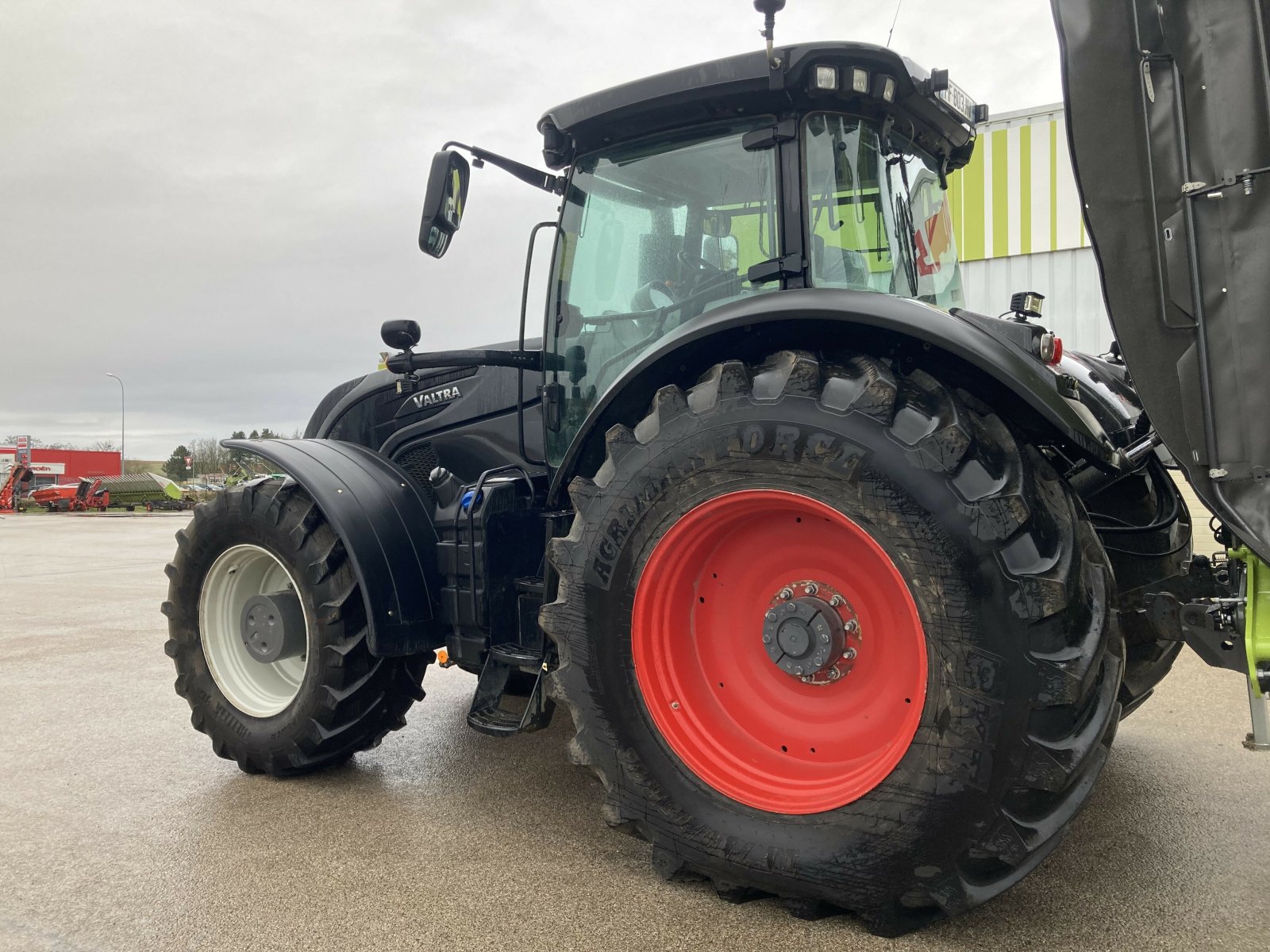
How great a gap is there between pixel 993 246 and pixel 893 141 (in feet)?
42.3

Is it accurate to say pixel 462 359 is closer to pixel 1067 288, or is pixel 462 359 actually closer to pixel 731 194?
pixel 731 194

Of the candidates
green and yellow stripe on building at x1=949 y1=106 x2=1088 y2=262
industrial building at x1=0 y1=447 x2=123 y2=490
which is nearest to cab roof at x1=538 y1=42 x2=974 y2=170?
green and yellow stripe on building at x1=949 y1=106 x2=1088 y2=262

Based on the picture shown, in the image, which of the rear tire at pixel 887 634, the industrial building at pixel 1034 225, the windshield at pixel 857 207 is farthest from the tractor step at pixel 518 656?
the industrial building at pixel 1034 225

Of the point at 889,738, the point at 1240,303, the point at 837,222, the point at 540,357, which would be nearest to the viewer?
the point at 1240,303

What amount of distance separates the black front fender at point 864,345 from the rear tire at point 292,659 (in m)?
1.22

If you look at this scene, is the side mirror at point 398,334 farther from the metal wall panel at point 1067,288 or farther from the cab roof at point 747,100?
the metal wall panel at point 1067,288

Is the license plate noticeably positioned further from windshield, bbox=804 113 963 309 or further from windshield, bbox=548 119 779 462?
windshield, bbox=548 119 779 462

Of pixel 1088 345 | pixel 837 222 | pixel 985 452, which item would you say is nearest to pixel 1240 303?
pixel 985 452

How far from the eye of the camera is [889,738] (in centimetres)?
234

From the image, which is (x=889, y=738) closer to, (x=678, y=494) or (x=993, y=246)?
(x=678, y=494)

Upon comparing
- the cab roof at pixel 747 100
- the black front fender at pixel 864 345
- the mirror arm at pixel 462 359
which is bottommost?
the black front fender at pixel 864 345

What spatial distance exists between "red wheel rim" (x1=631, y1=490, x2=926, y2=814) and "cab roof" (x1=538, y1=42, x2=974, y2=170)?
1248mm

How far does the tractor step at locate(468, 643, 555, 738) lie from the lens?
300 cm

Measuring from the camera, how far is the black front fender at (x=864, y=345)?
2186mm
